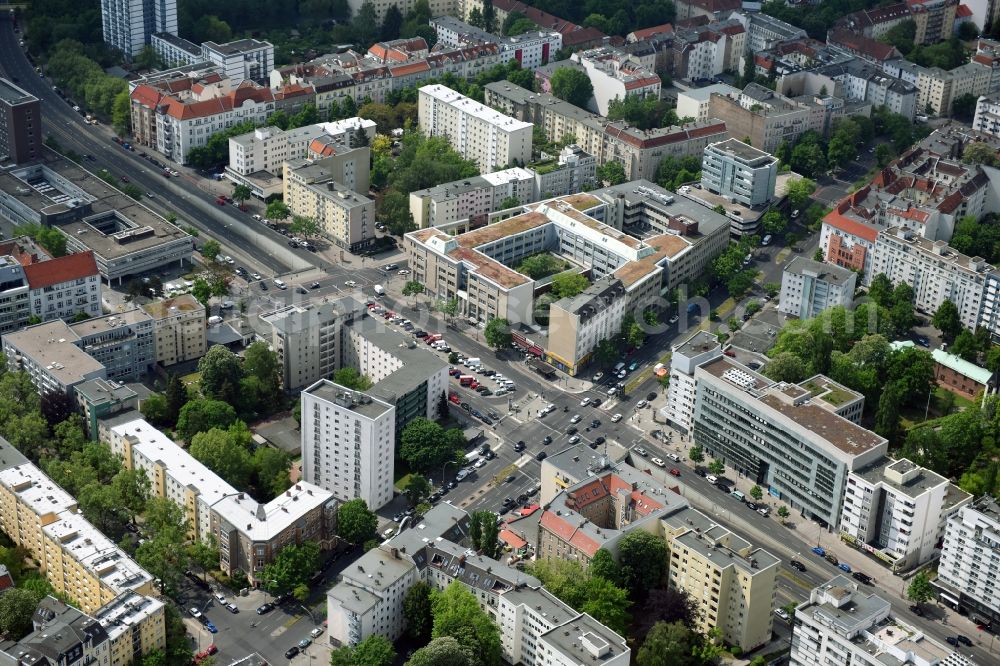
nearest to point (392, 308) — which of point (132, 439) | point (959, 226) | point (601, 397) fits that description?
point (601, 397)

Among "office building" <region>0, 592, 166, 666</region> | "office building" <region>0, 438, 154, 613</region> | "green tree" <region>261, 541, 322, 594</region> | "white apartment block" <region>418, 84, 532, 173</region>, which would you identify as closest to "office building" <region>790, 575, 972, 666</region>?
"green tree" <region>261, 541, 322, 594</region>

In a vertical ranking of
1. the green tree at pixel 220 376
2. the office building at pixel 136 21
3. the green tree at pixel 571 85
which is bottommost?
the green tree at pixel 220 376

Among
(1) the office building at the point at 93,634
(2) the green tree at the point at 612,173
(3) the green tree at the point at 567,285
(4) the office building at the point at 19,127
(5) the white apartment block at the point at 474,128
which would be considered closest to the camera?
(1) the office building at the point at 93,634

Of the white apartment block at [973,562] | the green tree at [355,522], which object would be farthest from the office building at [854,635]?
the green tree at [355,522]

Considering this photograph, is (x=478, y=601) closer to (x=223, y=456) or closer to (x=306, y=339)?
(x=223, y=456)

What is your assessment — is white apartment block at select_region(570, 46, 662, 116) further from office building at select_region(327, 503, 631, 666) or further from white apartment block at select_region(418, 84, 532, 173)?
office building at select_region(327, 503, 631, 666)

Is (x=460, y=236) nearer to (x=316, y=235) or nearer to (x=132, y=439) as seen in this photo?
(x=316, y=235)

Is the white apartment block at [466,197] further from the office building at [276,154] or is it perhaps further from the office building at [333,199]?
the office building at [276,154]
